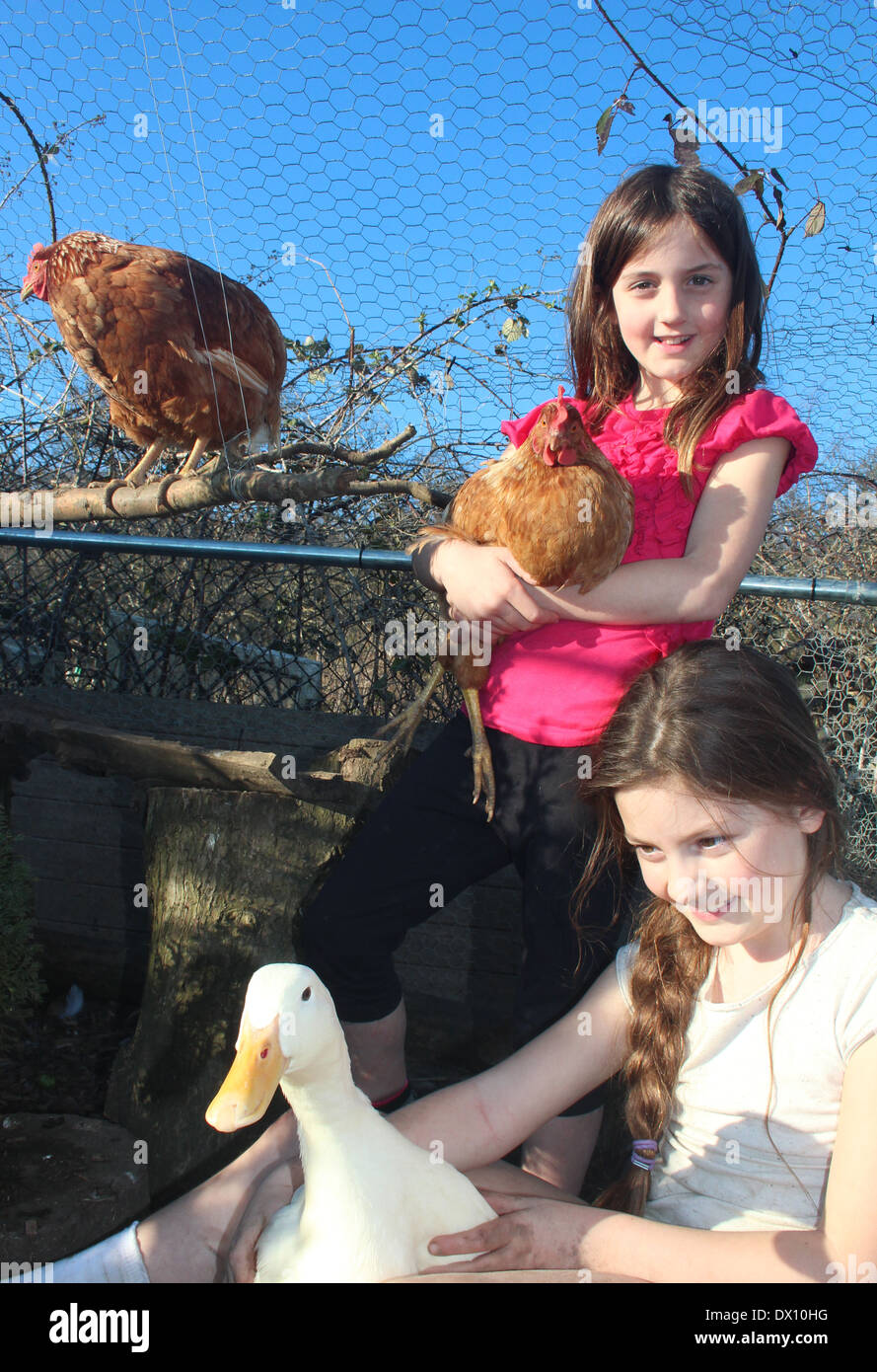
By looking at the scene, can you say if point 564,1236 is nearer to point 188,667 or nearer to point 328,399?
point 188,667

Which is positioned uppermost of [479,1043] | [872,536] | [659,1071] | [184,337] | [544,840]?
[184,337]

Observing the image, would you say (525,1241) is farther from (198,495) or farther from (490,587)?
(198,495)

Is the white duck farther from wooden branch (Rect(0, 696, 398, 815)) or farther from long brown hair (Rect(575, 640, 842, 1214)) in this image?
wooden branch (Rect(0, 696, 398, 815))

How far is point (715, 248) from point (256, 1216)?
4.91 ft

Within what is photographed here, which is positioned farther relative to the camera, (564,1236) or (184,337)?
(184,337)

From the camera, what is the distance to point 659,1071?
1.28 m

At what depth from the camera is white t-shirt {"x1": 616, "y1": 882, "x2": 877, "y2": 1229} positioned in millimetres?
1155

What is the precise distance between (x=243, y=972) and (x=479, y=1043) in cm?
80

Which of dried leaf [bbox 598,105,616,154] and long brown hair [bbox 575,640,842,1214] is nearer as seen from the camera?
long brown hair [bbox 575,640,842,1214]

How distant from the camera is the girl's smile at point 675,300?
1.42 metres

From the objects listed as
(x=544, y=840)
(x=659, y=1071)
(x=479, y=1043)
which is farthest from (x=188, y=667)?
(x=659, y=1071)

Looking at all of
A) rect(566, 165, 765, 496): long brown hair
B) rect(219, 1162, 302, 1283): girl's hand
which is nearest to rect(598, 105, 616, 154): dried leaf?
rect(566, 165, 765, 496): long brown hair

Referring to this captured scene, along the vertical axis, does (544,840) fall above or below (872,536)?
below
